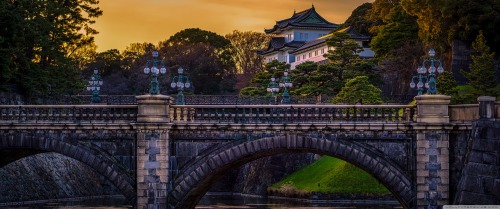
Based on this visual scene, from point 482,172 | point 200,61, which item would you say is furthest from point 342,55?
point 482,172

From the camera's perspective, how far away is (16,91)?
259ft

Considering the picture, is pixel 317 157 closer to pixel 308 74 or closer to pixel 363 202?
pixel 308 74

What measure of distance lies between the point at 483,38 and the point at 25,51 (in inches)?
1493

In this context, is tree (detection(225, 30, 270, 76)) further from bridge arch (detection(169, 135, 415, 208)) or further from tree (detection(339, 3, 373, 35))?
bridge arch (detection(169, 135, 415, 208))

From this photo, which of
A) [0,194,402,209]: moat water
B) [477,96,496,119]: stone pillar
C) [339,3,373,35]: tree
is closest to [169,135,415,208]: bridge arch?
[477,96,496,119]: stone pillar

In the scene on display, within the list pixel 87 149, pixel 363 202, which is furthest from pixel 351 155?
pixel 363 202

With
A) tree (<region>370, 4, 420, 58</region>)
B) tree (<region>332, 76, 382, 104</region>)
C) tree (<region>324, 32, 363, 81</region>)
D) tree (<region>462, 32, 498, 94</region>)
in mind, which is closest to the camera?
tree (<region>462, 32, 498, 94</region>)

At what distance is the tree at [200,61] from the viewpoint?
13450 cm

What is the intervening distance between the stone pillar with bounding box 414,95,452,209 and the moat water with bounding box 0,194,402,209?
30294mm

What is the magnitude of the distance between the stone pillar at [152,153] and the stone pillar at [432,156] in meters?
11.9

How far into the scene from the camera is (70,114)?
4928 centimetres

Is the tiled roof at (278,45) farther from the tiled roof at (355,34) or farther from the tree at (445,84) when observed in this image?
the tree at (445,84)

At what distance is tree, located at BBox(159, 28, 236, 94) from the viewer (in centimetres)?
13450

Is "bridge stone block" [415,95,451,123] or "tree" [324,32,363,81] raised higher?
"tree" [324,32,363,81]
